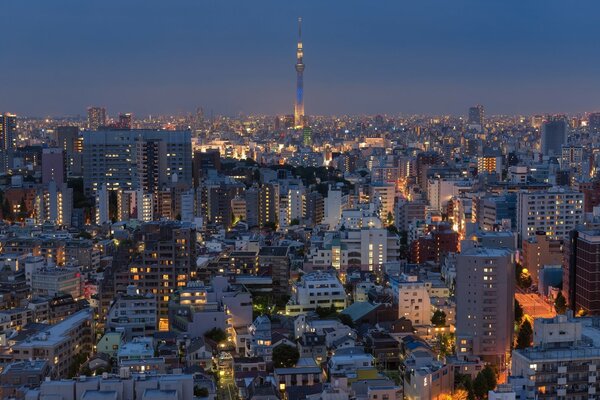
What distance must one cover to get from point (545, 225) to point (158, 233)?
7.09 m

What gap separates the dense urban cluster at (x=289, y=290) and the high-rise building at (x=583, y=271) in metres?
0.03

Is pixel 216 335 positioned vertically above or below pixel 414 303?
below

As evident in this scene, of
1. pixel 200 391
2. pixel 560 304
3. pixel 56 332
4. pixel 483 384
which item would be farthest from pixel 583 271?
pixel 56 332

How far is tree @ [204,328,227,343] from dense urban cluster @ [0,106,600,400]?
0.02 meters

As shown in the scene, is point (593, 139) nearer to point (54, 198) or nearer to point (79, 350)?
point (54, 198)

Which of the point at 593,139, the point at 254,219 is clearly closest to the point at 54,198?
the point at 254,219

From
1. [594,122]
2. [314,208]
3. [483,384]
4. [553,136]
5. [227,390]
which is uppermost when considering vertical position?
[594,122]

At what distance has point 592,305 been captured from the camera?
1110 centimetres

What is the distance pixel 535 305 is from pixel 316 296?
2931mm

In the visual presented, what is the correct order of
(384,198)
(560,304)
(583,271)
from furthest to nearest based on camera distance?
(384,198), (560,304), (583,271)

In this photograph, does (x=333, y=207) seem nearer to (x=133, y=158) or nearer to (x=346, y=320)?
(x=133, y=158)

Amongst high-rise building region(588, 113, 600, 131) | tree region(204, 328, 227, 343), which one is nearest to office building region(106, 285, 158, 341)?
tree region(204, 328, 227, 343)

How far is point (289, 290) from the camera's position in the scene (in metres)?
13.0

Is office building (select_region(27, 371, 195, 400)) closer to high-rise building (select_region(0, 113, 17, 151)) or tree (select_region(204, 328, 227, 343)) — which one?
tree (select_region(204, 328, 227, 343))
